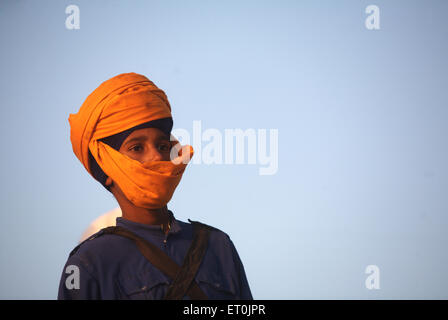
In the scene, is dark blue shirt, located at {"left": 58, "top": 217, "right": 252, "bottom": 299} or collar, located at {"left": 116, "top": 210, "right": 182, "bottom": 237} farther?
collar, located at {"left": 116, "top": 210, "right": 182, "bottom": 237}

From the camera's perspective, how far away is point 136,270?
10.7 feet

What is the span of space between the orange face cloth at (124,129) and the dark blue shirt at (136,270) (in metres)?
0.25

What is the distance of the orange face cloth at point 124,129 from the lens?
3.35m

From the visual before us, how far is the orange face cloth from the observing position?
335 centimetres

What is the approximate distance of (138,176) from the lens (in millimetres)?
3328

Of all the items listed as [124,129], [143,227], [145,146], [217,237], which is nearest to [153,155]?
[145,146]

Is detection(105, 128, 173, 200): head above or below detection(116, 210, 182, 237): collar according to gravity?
above

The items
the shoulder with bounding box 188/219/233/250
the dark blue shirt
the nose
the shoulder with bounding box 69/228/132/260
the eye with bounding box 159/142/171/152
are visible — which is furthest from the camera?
the shoulder with bounding box 188/219/233/250

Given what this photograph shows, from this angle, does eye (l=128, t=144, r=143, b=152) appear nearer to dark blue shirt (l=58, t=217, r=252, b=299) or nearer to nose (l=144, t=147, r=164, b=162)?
nose (l=144, t=147, r=164, b=162)

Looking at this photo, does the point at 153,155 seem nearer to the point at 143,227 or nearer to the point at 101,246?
the point at 143,227

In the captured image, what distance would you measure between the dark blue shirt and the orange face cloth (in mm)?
253

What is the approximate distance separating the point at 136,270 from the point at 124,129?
2.92 feet

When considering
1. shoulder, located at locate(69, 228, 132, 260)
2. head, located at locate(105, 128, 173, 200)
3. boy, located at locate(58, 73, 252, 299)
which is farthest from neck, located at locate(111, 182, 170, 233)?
head, located at locate(105, 128, 173, 200)
